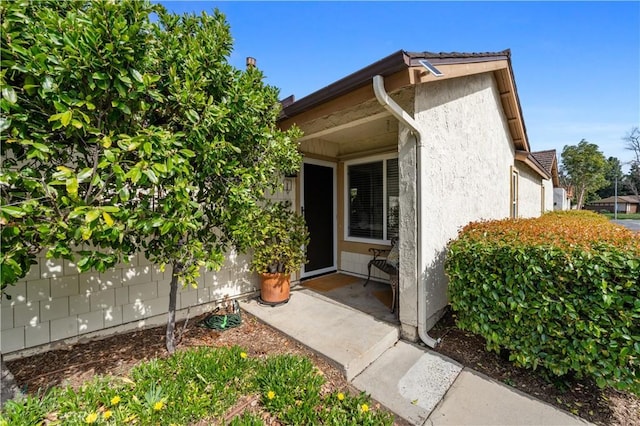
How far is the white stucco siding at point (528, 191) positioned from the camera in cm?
899

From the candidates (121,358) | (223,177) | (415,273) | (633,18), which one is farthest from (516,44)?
(121,358)

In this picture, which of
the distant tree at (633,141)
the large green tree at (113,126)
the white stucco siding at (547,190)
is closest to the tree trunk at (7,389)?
the large green tree at (113,126)

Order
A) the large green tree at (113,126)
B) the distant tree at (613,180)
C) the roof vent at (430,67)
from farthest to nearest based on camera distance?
the distant tree at (613,180) < the roof vent at (430,67) < the large green tree at (113,126)

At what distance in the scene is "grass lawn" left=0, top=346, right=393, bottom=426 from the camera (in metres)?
2.04

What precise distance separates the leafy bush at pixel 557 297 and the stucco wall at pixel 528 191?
698 centimetres

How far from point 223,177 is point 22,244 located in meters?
1.57

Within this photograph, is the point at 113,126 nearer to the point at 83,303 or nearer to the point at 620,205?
the point at 83,303

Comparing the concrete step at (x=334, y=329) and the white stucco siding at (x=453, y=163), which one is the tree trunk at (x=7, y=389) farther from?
the white stucco siding at (x=453, y=163)

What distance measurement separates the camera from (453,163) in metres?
4.31

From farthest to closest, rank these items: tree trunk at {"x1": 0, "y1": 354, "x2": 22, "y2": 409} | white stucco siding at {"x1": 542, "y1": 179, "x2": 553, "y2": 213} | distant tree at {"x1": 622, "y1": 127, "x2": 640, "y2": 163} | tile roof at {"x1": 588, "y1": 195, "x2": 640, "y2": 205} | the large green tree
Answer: tile roof at {"x1": 588, "y1": 195, "x2": 640, "y2": 205}
distant tree at {"x1": 622, "y1": 127, "x2": 640, "y2": 163}
white stucco siding at {"x1": 542, "y1": 179, "x2": 553, "y2": 213}
tree trunk at {"x1": 0, "y1": 354, "x2": 22, "y2": 409}
the large green tree

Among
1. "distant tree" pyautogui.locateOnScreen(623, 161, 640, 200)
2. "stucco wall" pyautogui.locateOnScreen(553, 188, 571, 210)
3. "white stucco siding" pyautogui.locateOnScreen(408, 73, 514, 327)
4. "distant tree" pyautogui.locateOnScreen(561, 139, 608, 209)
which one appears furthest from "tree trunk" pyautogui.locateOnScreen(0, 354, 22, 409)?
"distant tree" pyautogui.locateOnScreen(623, 161, 640, 200)

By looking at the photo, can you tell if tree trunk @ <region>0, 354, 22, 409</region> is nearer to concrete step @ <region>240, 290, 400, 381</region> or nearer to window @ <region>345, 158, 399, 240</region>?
concrete step @ <region>240, 290, 400, 381</region>

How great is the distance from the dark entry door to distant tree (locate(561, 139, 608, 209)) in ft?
144

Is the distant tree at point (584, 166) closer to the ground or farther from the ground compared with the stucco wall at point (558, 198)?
farther from the ground
